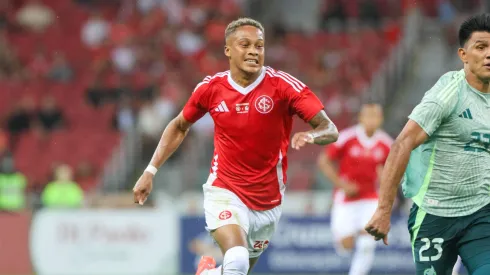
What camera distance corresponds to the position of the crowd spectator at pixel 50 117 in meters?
21.7

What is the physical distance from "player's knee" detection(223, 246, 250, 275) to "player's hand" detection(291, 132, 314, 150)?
1.09 meters

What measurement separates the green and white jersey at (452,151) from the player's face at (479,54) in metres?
0.12

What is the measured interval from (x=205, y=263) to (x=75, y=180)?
12.2 m

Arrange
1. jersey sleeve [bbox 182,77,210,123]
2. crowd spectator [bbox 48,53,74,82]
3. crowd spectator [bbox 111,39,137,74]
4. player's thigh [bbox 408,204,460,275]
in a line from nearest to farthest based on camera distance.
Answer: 1. player's thigh [bbox 408,204,460,275]
2. jersey sleeve [bbox 182,77,210,123]
3. crowd spectator [bbox 111,39,137,74]
4. crowd spectator [bbox 48,53,74,82]

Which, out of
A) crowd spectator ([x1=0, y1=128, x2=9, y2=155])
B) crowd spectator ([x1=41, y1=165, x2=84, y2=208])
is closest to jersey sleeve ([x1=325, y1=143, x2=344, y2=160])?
crowd spectator ([x1=41, y1=165, x2=84, y2=208])

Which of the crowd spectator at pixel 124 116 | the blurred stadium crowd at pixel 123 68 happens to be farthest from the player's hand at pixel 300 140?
the crowd spectator at pixel 124 116

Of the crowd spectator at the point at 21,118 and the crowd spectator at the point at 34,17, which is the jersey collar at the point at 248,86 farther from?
the crowd spectator at the point at 34,17

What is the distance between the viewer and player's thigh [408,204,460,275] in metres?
6.79

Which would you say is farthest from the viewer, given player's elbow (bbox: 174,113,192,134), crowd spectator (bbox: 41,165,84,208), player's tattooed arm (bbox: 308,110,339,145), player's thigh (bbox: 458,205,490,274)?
crowd spectator (bbox: 41,165,84,208)

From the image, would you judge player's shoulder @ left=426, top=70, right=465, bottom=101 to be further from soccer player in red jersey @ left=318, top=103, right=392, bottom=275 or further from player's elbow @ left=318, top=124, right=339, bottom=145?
soccer player in red jersey @ left=318, top=103, right=392, bottom=275

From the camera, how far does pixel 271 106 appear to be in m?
7.96

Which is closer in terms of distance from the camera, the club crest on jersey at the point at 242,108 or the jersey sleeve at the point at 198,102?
the club crest on jersey at the point at 242,108

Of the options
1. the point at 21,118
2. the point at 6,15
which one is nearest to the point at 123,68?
the point at 21,118

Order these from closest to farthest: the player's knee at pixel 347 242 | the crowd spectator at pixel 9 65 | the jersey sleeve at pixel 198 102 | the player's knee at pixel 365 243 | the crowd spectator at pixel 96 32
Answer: the jersey sleeve at pixel 198 102 < the player's knee at pixel 365 243 < the player's knee at pixel 347 242 < the crowd spectator at pixel 9 65 < the crowd spectator at pixel 96 32
